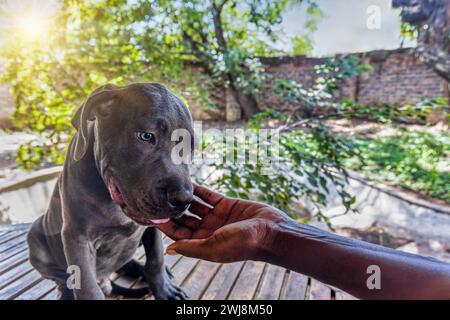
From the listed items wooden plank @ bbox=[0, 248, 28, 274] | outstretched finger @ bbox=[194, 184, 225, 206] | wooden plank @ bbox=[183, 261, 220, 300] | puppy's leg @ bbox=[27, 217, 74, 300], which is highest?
outstretched finger @ bbox=[194, 184, 225, 206]

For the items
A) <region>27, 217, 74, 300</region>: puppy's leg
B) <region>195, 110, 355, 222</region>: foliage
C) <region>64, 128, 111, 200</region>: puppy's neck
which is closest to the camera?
<region>64, 128, 111, 200</region>: puppy's neck

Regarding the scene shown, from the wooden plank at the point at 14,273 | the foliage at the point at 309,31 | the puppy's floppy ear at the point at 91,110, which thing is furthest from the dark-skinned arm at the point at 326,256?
the foliage at the point at 309,31

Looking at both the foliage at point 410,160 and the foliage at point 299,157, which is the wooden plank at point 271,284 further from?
the foliage at point 410,160

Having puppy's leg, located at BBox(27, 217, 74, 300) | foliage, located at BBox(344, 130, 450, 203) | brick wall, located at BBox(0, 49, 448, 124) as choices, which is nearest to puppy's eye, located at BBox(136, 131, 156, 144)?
puppy's leg, located at BBox(27, 217, 74, 300)

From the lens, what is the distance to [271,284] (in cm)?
85

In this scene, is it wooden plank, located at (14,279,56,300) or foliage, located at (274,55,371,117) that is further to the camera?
foliage, located at (274,55,371,117)

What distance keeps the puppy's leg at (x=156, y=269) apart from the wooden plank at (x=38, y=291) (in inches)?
10.6

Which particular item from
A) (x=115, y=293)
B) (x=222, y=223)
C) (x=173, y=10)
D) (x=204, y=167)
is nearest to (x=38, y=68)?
(x=173, y=10)

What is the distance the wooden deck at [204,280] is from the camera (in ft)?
2.56

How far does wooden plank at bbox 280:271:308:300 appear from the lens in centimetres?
81

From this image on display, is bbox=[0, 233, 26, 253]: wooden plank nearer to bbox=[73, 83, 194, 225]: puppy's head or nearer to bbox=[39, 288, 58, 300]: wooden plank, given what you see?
bbox=[39, 288, 58, 300]: wooden plank

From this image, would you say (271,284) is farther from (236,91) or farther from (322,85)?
(236,91)

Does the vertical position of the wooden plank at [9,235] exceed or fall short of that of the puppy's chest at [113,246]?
it falls short
